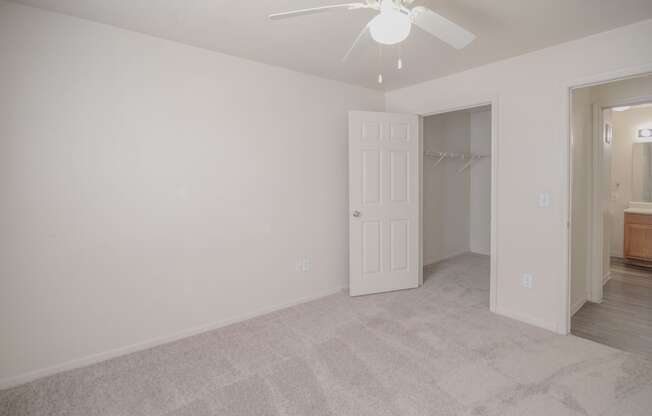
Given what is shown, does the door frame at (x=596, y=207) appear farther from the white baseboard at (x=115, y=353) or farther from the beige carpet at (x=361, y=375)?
the white baseboard at (x=115, y=353)

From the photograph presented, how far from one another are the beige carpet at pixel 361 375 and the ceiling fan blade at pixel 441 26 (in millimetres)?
1983

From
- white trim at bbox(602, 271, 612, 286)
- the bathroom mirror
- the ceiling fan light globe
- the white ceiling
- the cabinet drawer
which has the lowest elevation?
white trim at bbox(602, 271, 612, 286)

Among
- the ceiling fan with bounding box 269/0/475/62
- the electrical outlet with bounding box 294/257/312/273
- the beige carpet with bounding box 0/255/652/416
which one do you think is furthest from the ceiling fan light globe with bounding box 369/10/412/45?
the electrical outlet with bounding box 294/257/312/273

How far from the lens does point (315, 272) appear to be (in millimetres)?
3477

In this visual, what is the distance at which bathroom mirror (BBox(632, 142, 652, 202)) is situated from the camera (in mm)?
4836

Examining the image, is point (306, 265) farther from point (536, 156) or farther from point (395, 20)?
point (395, 20)

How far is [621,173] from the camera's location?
16.3ft

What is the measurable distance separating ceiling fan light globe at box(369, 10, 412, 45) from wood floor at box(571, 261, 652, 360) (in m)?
2.84

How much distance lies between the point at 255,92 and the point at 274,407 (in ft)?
8.18

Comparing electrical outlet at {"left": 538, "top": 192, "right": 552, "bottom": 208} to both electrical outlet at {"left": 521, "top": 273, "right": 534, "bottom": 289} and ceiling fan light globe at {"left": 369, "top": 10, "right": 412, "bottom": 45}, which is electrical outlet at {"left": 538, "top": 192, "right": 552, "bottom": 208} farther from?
ceiling fan light globe at {"left": 369, "top": 10, "right": 412, "bottom": 45}

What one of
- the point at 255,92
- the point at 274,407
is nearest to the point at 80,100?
the point at 255,92

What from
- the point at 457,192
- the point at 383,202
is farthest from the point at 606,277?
the point at 383,202

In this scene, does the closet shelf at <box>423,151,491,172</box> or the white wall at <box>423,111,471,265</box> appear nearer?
the closet shelf at <box>423,151,491,172</box>

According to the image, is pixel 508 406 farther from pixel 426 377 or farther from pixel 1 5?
pixel 1 5
